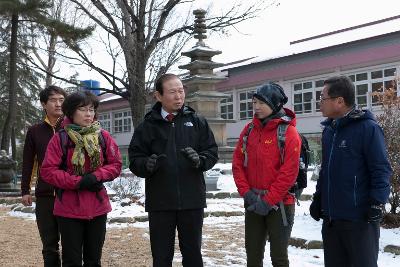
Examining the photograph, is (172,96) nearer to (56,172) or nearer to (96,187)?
(96,187)

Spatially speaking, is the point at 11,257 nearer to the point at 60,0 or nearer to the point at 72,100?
the point at 72,100

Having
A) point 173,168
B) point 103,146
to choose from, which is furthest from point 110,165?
point 173,168

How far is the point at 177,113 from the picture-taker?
396cm

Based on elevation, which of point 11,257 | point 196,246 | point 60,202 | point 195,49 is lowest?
point 11,257

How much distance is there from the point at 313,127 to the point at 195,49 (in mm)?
11391

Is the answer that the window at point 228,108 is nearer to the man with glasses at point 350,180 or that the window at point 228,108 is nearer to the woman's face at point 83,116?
the woman's face at point 83,116

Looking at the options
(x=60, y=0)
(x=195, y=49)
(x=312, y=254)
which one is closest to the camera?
(x=312, y=254)

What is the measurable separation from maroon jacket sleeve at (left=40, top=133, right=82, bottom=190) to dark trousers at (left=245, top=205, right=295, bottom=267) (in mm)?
1358

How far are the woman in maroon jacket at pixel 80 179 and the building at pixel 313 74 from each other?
601 inches

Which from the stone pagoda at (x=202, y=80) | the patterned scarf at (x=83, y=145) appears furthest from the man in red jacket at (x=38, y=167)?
the stone pagoda at (x=202, y=80)

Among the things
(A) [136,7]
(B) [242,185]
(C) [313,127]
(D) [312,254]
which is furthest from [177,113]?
(C) [313,127]

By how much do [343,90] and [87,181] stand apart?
78.3 inches

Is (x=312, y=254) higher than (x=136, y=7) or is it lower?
lower

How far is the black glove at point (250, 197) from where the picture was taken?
3.80 m
